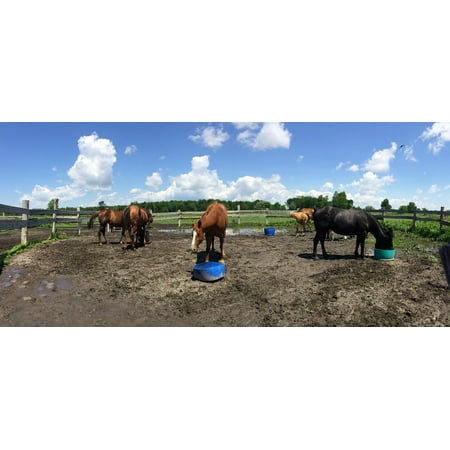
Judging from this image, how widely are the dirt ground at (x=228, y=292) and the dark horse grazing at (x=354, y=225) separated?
25.4 inches

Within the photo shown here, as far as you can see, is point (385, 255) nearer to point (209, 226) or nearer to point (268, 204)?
point (209, 226)

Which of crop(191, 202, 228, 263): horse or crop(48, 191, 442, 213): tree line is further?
crop(48, 191, 442, 213): tree line

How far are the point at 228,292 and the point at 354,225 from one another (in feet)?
15.5

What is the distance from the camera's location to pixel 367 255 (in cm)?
822

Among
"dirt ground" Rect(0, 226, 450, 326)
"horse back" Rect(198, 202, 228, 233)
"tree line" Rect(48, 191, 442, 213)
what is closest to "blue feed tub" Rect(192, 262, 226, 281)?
"dirt ground" Rect(0, 226, 450, 326)

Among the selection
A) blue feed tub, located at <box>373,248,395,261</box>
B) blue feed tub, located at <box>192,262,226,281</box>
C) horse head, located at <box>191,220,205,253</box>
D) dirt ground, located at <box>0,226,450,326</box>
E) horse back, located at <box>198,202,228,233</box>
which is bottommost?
dirt ground, located at <box>0,226,450,326</box>

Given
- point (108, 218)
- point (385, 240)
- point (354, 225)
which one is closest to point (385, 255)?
point (385, 240)

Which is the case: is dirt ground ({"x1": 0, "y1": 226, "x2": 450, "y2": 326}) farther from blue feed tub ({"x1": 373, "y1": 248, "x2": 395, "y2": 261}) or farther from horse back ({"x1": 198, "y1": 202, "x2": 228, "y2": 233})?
horse back ({"x1": 198, "y1": 202, "x2": 228, "y2": 233})

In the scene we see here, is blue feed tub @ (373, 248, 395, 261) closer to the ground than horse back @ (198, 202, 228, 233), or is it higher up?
closer to the ground

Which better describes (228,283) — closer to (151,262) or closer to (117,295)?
(117,295)

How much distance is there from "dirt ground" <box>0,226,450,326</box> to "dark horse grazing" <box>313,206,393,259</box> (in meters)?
0.64

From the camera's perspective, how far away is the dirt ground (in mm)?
3891
